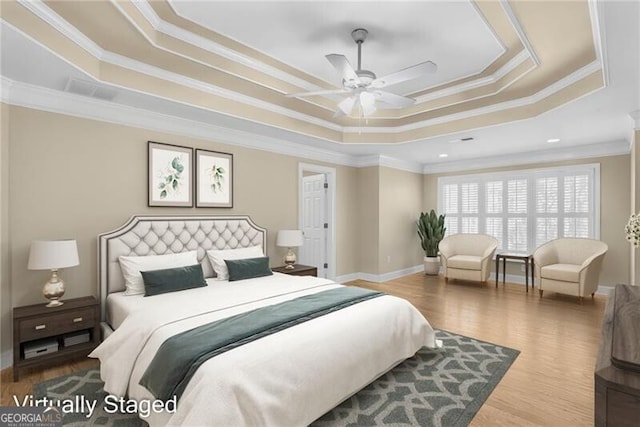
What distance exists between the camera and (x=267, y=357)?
190cm

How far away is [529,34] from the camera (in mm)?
2621

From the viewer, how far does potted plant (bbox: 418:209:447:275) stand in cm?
690

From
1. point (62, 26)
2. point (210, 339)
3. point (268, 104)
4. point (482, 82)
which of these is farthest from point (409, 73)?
point (62, 26)

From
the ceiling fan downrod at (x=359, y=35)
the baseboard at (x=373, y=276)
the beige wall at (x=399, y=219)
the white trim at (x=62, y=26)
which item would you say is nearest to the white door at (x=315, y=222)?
the baseboard at (x=373, y=276)

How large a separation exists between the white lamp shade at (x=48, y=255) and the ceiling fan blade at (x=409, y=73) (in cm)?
304

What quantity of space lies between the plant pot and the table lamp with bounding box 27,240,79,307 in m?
6.04

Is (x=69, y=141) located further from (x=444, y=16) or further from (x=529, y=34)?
(x=529, y=34)

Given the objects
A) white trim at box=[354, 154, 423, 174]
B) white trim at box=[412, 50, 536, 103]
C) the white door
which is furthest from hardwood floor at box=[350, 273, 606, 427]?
white trim at box=[412, 50, 536, 103]

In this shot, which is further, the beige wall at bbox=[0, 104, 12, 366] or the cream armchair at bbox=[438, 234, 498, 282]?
the cream armchair at bbox=[438, 234, 498, 282]

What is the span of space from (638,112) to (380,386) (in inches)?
162

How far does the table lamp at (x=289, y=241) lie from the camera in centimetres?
473

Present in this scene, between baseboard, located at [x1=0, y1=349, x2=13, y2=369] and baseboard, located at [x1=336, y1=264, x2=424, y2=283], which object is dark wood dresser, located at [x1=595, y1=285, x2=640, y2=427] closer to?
baseboard, located at [x1=0, y1=349, x2=13, y2=369]

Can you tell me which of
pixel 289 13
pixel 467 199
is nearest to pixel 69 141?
pixel 289 13

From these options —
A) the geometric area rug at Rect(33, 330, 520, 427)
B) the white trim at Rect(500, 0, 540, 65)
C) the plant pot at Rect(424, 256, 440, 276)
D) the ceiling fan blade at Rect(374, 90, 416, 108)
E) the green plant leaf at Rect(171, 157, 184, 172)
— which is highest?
the white trim at Rect(500, 0, 540, 65)
